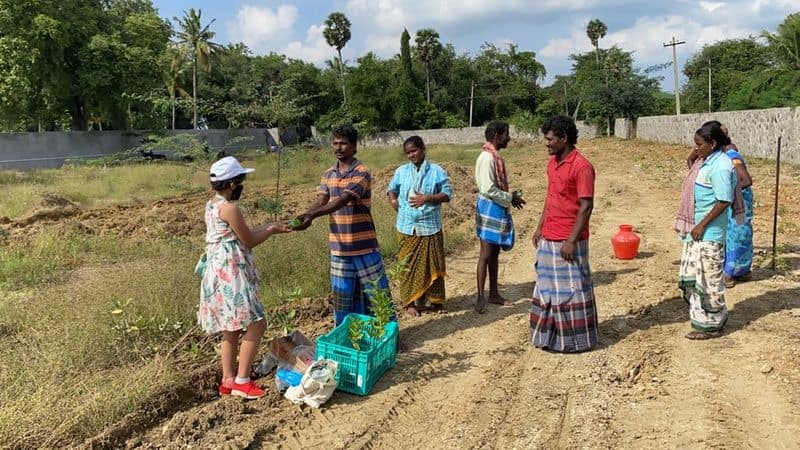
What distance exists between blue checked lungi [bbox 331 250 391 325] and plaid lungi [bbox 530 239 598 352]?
1.18m

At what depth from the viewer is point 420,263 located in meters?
4.73

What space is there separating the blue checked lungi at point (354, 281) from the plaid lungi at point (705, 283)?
231 centimetres

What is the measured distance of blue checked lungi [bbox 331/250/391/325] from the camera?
399cm

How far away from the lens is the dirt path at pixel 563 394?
2953 mm

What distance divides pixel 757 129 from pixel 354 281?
19.4 meters

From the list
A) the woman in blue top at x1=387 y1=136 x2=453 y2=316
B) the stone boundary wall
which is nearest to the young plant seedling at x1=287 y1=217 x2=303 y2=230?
the woman in blue top at x1=387 y1=136 x2=453 y2=316

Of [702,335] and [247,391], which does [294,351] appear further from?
[702,335]

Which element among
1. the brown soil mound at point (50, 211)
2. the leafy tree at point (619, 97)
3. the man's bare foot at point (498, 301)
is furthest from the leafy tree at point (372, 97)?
the man's bare foot at point (498, 301)

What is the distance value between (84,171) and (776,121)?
2278 cm

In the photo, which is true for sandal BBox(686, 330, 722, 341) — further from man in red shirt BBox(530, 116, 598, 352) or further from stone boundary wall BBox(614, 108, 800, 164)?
stone boundary wall BBox(614, 108, 800, 164)

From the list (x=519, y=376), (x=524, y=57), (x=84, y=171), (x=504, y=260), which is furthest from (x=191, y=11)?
(x=519, y=376)

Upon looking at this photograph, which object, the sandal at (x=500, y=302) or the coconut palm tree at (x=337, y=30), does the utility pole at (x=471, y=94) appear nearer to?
the coconut palm tree at (x=337, y=30)

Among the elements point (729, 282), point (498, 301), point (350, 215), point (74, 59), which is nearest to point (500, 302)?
point (498, 301)

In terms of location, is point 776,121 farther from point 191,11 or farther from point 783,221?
point 191,11
